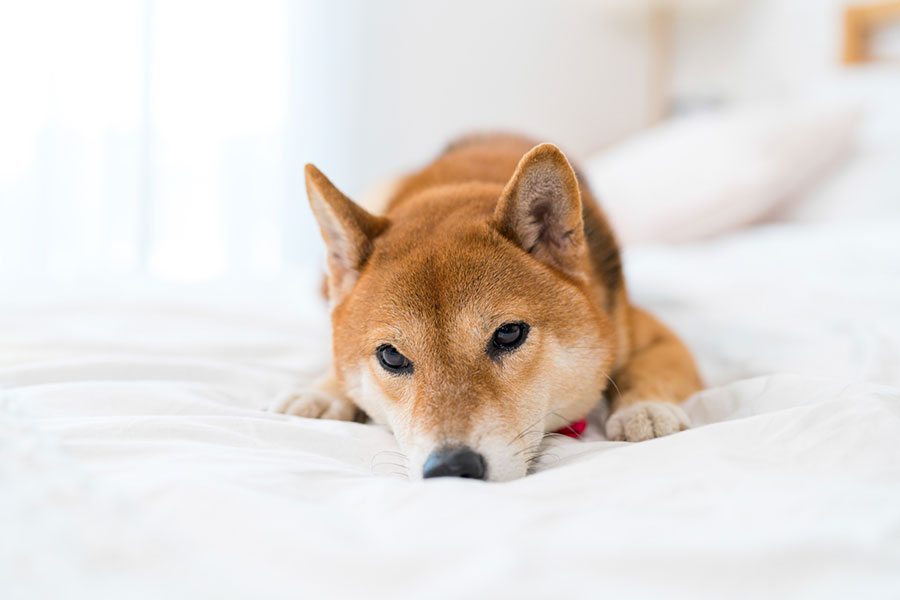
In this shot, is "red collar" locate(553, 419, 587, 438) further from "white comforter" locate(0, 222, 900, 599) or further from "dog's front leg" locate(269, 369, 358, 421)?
"dog's front leg" locate(269, 369, 358, 421)

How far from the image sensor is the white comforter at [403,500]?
2.22 ft

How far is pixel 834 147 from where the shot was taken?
10.5 ft

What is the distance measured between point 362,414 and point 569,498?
763 millimetres

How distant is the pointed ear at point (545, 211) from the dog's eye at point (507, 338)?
0.19 m

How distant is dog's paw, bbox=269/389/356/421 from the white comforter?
8 cm

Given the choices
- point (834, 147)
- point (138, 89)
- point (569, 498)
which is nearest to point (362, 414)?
point (569, 498)

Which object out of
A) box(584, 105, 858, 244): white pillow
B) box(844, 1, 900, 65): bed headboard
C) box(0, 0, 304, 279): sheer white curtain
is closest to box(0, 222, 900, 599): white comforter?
box(584, 105, 858, 244): white pillow

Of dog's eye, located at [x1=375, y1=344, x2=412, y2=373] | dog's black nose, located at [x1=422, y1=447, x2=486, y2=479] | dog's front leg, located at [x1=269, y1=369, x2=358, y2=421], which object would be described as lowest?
dog's front leg, located at [x1=269, y1=369, x2=358, y2=421]

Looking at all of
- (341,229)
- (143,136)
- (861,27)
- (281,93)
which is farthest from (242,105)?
(861,27)

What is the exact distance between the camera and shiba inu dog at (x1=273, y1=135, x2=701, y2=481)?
1178mm

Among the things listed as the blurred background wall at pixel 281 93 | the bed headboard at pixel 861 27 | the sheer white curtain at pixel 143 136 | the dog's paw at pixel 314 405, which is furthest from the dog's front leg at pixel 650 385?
the bed headboard at pixel 861 27

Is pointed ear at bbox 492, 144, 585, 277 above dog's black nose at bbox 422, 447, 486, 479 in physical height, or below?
above

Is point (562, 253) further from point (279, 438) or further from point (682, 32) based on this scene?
point (682, 32)

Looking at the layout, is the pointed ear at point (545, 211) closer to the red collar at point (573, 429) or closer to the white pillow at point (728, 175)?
the red collar at point (573, 429)
